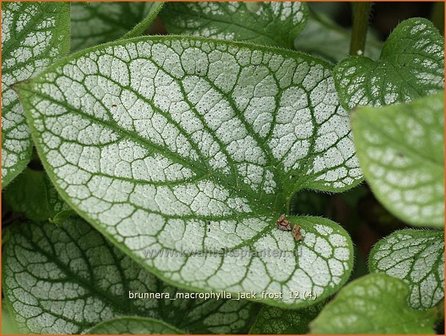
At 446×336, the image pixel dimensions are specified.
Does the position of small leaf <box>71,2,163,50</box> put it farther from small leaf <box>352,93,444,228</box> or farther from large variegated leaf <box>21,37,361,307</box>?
small leaf <box>352,93,444,228</box>

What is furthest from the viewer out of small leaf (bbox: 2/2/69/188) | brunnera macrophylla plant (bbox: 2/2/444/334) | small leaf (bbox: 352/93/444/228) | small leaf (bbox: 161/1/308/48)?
small leaf (bbox: 161/1/308/48)

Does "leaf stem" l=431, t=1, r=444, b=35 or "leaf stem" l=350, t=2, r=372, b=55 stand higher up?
"leaf stem" l=431, t=1, r=444, b=35

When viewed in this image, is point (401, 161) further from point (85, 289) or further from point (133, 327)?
point (85, 289)

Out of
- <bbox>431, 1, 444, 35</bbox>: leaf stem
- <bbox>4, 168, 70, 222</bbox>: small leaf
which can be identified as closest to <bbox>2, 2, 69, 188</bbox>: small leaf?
<bbox>4, 168, 70, 222</bbox>: small leaf

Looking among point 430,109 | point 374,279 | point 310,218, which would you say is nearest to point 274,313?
point 310,218

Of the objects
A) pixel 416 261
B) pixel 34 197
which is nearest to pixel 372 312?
pixel 416 261

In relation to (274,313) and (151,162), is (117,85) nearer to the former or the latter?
(151,162)
